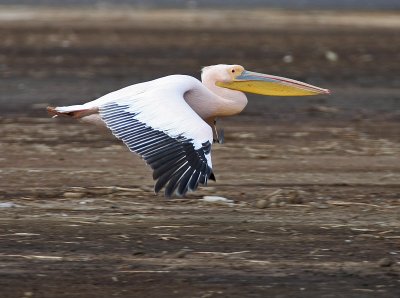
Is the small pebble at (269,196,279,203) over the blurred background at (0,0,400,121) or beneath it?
beneath

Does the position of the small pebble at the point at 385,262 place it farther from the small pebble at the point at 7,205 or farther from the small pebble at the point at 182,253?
the small pebble at the point at 7,205

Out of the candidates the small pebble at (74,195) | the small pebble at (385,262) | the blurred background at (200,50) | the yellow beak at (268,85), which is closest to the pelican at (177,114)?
the yellow beak at (268,85)

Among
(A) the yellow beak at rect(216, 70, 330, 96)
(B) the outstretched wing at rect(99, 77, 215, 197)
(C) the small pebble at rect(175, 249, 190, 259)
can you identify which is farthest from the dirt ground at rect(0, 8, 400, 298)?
(A) the yellow beak at rect(216, 70, 330, 96)

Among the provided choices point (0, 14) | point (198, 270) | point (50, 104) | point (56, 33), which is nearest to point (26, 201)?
point (198, 270)

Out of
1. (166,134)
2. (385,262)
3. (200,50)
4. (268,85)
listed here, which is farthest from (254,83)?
(200,50)

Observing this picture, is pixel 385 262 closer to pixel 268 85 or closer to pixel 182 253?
pixel 182 253

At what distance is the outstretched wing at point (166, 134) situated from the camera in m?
6.00

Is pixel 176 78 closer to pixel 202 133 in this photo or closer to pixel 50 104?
pixel 202 133

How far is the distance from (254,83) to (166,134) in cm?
165

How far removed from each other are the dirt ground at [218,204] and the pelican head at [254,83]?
0.64 m

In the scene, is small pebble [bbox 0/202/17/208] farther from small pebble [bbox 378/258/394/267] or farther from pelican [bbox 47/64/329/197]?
small pebble [bbox 378/258/394/267]

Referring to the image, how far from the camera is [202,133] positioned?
6.32m

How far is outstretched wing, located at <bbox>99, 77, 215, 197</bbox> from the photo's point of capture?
600 centimetres

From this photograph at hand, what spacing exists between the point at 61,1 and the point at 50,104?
51.0 ft
